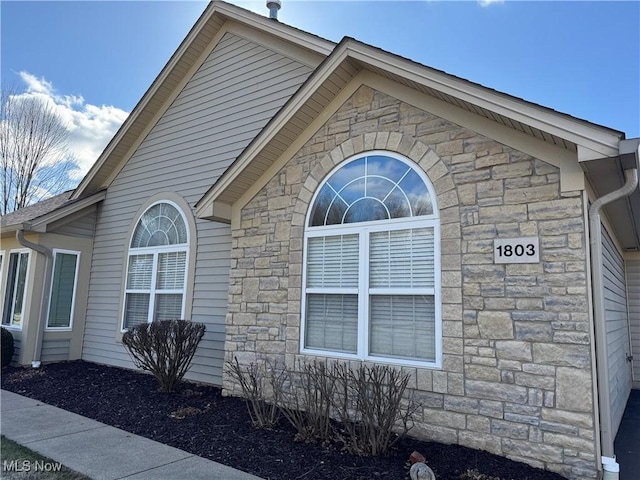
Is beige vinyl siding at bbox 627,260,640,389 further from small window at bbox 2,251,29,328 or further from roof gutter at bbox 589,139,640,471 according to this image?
small window at bbox 2,251,29,328

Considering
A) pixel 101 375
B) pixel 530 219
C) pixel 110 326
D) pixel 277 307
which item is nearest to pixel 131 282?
pixel 110 326

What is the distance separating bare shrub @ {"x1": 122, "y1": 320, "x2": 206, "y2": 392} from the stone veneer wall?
2.24 meters

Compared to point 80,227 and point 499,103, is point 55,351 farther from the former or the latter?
point 499,103

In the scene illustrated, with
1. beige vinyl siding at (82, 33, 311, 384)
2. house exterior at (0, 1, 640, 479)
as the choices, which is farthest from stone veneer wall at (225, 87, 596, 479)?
beige vinyl siding at (82, 33, 311, 384)

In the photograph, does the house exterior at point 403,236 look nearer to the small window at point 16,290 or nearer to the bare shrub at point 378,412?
the bare shrub at point 378,412

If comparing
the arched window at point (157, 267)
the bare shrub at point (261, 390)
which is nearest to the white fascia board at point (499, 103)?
the bare shrub at point (261, 390)

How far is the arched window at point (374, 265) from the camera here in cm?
491

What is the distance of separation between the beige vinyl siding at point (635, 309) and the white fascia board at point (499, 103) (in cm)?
711

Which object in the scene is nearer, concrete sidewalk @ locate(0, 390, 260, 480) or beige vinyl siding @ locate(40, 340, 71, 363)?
concrete sidewalk @ locate(0, 390, 260, 480)

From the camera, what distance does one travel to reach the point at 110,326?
9719 mm

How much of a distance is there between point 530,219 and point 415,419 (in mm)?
2493

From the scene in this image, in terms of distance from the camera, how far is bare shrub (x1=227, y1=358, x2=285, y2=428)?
208 inches

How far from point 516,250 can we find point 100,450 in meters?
4.96

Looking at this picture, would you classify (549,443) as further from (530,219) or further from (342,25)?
(342,25)
